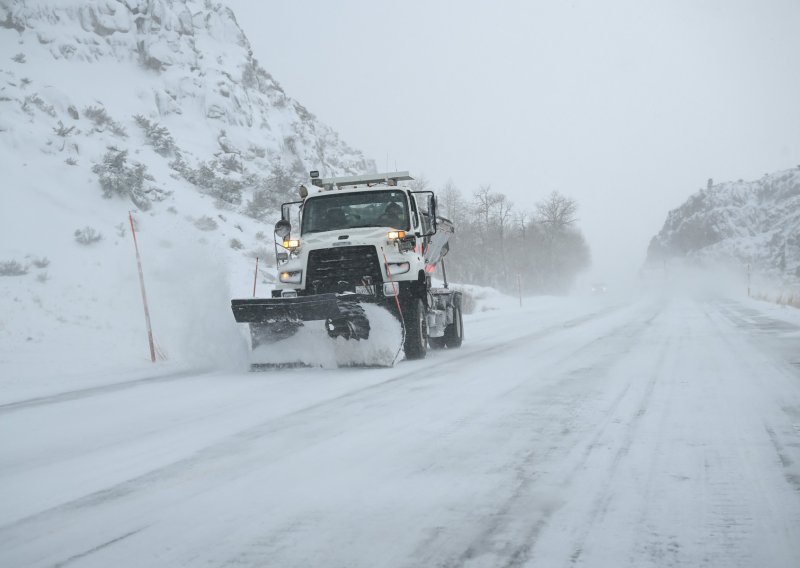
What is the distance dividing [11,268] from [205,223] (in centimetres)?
1276

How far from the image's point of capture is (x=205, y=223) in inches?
1282

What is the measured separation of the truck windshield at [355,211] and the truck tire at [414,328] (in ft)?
4.10

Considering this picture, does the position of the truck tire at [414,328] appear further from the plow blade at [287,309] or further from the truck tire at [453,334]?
the truck tire at [453,334]

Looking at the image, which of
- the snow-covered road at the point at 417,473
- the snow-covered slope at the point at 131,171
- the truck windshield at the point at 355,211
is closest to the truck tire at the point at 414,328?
the truck windshield at the point at 355,211

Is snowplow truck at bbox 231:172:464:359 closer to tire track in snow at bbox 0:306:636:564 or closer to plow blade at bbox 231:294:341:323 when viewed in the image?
plow blade at bbox 231:294:341:323

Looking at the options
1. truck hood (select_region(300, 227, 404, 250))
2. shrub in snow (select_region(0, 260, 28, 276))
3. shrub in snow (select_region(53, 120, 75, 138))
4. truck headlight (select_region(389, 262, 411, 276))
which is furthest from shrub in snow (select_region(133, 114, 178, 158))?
truck headlight (select_region(389, 262, 411, 276))

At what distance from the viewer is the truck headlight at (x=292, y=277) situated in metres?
9.86

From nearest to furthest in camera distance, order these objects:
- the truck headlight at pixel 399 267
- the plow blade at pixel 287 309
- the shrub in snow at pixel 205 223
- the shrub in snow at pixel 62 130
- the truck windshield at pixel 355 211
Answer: the plow blade at pixel 287 309, the truck headlight at pixel 399 267, the truck windshield at pixel 355 211, the shrub in snow at pixel 205 223, the shrub in snow at pixel 62 130

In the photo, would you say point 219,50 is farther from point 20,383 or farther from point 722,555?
point 722,555

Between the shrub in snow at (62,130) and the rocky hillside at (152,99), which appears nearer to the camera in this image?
the shrub in snow at (62,130)

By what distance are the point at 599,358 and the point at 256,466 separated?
6.13 metres

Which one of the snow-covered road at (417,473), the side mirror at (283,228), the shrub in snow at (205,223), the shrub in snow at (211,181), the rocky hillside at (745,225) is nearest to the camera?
the snow-covered road at (417,473)

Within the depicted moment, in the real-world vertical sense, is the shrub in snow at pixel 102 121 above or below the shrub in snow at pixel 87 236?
above

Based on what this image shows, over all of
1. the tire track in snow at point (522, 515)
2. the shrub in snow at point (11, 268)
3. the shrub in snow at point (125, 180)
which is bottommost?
the tire track in snow at point (522, 515)
